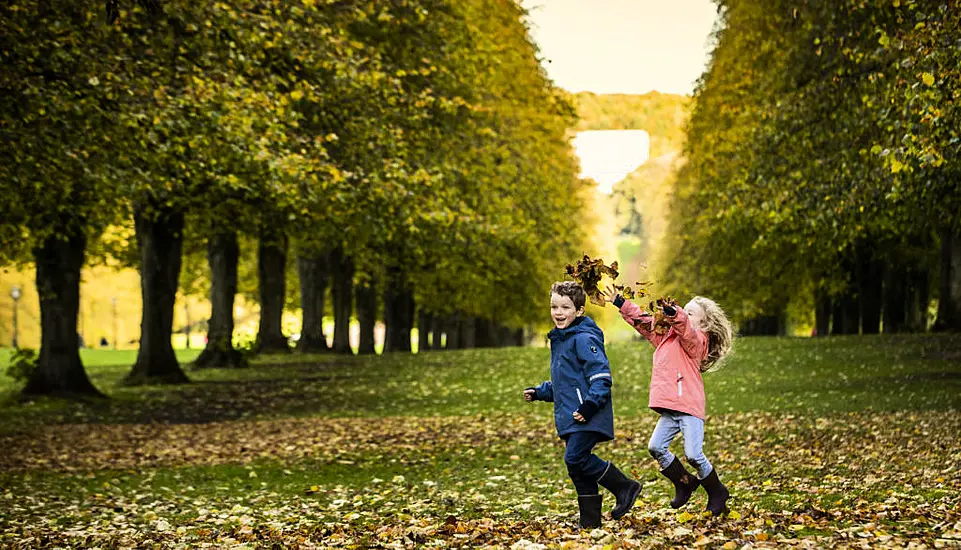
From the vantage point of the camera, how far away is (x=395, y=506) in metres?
10.1

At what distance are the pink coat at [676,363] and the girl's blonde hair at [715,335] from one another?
5.4 inches

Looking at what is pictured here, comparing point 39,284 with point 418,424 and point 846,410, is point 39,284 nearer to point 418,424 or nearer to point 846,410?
point 418,424

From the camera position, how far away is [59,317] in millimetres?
21625

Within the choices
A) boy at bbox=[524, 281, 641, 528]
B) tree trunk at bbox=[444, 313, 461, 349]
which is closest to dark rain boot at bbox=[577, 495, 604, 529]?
boy at bbox=[524, 281, 641, 528]

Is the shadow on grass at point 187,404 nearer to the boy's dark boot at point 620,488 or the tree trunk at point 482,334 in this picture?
the boy's dark boot at point 620,488

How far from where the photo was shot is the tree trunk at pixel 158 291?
2506cm

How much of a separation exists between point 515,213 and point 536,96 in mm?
11798

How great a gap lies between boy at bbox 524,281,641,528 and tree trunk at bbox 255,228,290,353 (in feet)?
94.9

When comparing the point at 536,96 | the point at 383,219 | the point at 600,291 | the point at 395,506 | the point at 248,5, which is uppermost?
the point at 536,96

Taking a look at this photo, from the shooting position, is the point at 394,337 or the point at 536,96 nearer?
the point at 536,96

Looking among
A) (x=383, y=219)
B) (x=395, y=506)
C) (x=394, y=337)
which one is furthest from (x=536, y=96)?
(x=395, y=506)

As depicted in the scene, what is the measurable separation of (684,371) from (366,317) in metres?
35.1

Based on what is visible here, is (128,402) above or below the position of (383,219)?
below

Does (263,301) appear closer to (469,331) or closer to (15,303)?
(469,331)
